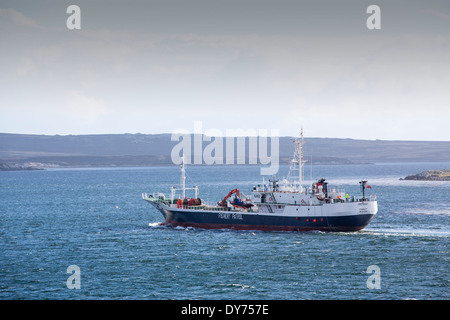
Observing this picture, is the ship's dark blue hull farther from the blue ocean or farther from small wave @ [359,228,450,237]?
small wave @ [359,228,450,237]

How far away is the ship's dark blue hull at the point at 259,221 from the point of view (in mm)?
71125

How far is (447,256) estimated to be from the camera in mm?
57375

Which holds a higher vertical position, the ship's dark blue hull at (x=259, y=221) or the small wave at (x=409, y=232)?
the ship's dark blue hull at (x=259, y=221)

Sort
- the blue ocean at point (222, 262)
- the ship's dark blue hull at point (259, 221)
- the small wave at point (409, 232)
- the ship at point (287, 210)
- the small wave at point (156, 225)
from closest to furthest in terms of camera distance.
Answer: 1. the blue ocean at point (222, 262)
2. the small wave at point (409, 232)
3. the ship at point (287, 210)
4. the ship's dark blue hull at point (259, 221)
5. the small wave at point (156, 225)

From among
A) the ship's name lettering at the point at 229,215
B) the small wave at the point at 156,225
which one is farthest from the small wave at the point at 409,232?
the small wave at the point at 156,225

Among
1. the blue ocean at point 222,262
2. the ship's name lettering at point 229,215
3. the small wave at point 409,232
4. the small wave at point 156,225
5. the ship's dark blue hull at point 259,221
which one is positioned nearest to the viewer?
the blue ocean at point 222,262

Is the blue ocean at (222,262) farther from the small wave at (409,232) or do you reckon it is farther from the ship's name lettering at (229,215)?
the ship's name lettering at (229,215)

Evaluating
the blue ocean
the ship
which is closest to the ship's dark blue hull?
the ship

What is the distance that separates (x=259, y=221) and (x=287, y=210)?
3886mm

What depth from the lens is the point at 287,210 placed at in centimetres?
7294

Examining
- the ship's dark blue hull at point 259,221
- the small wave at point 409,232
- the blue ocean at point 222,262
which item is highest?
the ship's dark blue hull at point 259,221

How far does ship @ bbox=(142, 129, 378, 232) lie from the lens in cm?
7081
